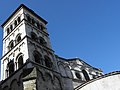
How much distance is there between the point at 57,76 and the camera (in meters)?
20.0

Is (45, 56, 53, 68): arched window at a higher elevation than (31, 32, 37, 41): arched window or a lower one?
lower

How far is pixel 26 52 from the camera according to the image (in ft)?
64.2

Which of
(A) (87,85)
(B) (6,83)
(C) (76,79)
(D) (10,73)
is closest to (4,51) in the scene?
(D) (10,73)

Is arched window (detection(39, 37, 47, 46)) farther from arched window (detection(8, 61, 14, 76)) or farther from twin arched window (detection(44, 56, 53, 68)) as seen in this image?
arched window (detection(8, 61, 14, 76))

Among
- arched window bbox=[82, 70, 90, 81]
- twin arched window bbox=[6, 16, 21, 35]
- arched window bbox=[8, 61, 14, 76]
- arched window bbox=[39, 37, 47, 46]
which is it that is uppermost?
twin arched window bbox=[6, 16, 21, 35]

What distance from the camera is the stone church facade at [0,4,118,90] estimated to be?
1795 centimetres

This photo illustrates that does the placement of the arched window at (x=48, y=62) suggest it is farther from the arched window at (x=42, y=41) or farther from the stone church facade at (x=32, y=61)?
the arched window at (x=42, y=41)

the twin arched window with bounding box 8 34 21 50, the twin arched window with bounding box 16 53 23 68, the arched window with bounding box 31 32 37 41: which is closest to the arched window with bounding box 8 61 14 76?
the twin arched window with bounding box 16 53 23 68

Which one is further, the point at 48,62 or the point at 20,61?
the point at 48,62

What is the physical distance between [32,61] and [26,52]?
145 cm

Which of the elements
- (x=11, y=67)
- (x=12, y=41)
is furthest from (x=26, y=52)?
(x=12, y=41)

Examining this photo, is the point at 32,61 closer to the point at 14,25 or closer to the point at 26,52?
the point at 26,52

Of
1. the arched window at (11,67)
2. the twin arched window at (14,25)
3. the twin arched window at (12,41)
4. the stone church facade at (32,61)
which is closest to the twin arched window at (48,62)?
the stone church facade at (32,61)

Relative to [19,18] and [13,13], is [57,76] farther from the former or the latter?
[13,13]
